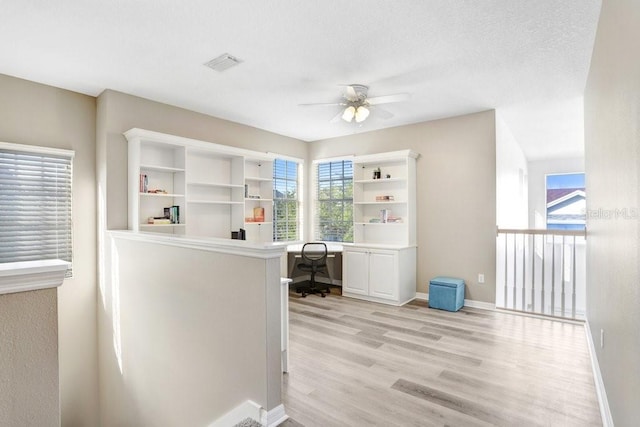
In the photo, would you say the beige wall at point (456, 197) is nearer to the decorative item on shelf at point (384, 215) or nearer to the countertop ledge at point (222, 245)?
the decorative item on shelf at point (384, 215)

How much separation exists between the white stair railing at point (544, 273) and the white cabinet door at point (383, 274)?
1.41 meters

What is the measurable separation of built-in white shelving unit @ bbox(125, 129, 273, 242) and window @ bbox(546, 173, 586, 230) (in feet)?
23.8

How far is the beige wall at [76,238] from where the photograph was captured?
3773 millimetres

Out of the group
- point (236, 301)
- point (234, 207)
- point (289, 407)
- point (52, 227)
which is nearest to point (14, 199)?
point (52, 227)

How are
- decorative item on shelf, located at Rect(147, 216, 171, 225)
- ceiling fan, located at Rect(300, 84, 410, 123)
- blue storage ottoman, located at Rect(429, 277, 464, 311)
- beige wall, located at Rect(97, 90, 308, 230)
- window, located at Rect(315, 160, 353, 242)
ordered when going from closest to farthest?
ceiling fan, located at Rect(300, 84, 410, 123), beige wall, located at Rect(97, 90, 308, 230), decorative item on shelf, located at Rect(147, 216, 171, 225), blue storage ottoman, located at Rect(429, 277, 464, 311), window, located at Rect(315, 160, 353, 242)

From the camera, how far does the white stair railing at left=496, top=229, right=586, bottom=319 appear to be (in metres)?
4.29

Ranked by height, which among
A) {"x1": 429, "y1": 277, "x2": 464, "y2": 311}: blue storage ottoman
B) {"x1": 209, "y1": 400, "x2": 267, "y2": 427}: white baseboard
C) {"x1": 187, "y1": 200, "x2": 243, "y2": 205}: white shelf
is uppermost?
{"x1": 187, "y1": 200, "x2": 243, "y2": 205}: white shelf

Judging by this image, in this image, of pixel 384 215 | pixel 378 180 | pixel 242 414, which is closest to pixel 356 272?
pixel 384 215

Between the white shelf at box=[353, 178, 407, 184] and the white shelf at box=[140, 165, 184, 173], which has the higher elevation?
the white shelf at box=[140, 165, 184, 173]

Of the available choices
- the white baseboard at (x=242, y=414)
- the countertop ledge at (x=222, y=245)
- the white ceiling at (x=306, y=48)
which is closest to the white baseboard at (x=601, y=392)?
the white baseboard at (x=242, y=414)

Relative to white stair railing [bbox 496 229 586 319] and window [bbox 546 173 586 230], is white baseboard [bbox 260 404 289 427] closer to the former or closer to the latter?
white stair railing [bbox 496 229 586 319]

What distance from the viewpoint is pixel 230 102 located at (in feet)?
14.5

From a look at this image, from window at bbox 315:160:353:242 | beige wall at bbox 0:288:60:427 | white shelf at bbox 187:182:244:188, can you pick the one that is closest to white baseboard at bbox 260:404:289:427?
beige wall at bbox 0:288:60:427

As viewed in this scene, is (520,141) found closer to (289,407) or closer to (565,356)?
(565,356)
